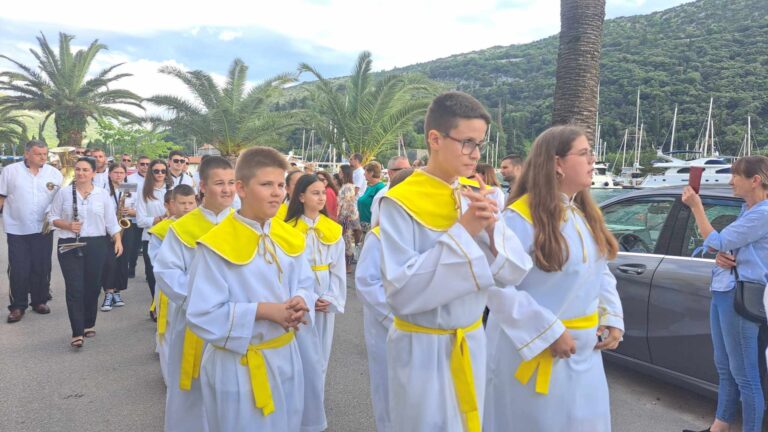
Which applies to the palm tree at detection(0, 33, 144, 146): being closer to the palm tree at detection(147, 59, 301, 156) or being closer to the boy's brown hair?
the palm tree at detection(147, 59, 301, 156)

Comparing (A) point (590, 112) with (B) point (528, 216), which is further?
(A) point (590, 112)

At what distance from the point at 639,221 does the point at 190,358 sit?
13.1 feet

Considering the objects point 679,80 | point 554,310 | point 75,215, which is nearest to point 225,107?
point 75,215

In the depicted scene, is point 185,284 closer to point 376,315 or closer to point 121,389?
point 376,315

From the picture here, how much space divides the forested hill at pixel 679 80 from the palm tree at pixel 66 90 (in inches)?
1567

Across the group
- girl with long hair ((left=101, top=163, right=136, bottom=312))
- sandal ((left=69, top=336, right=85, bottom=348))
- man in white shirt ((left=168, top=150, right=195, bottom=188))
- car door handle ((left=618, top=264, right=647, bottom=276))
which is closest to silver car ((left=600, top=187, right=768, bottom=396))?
car door handle ((left=618, top=264, right=647, bottom=276))

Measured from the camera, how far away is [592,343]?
8.01 ft

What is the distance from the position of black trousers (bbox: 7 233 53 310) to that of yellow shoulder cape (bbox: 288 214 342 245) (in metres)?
4.36

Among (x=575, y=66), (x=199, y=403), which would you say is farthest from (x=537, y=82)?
(x=199, y=403)

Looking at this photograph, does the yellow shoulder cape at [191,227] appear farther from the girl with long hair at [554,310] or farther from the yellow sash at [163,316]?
the girl with long hair at [554,310]

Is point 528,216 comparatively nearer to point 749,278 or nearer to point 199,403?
point 749,278

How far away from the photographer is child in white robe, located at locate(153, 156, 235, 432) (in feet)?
10.9

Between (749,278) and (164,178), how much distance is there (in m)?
7.23

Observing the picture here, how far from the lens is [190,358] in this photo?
3291 mm
